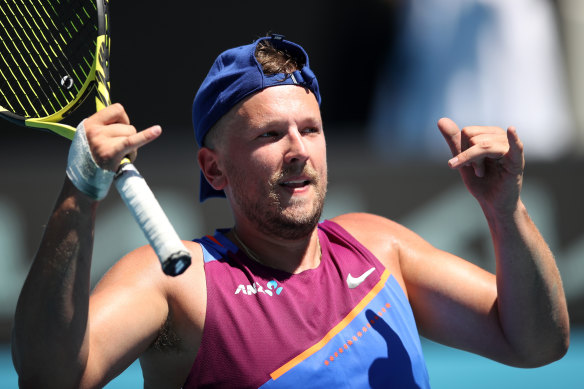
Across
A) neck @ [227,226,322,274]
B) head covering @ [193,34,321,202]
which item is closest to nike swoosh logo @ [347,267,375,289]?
neck @ [227,226,322,274]

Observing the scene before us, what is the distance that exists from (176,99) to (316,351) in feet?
19.7

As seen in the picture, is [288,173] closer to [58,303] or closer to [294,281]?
[294,281]

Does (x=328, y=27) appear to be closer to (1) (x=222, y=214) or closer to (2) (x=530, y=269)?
(1) (x=222, y=214)

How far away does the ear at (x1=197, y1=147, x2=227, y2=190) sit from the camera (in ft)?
8.52

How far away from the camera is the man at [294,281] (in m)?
2.24

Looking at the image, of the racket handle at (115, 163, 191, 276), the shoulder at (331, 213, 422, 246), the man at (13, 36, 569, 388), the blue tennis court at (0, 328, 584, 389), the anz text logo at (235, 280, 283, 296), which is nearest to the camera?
the racket handle at (115, 163, 191, 276)

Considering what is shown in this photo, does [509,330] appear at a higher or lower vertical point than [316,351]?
lower

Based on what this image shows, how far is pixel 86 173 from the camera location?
6.23 ft

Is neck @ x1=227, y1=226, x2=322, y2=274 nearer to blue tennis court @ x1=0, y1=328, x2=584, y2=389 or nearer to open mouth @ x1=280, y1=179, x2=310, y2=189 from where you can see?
open mouth @ x1=280, y1=179, x2=310, y2=189

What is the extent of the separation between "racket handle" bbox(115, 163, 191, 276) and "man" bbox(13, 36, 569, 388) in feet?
0.23

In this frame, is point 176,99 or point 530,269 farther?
point 176,99

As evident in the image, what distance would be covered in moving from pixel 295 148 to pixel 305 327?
0.53 metres

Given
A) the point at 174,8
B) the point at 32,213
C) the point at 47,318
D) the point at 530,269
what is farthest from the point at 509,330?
the point at 174,8

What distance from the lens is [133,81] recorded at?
8.00 metres
